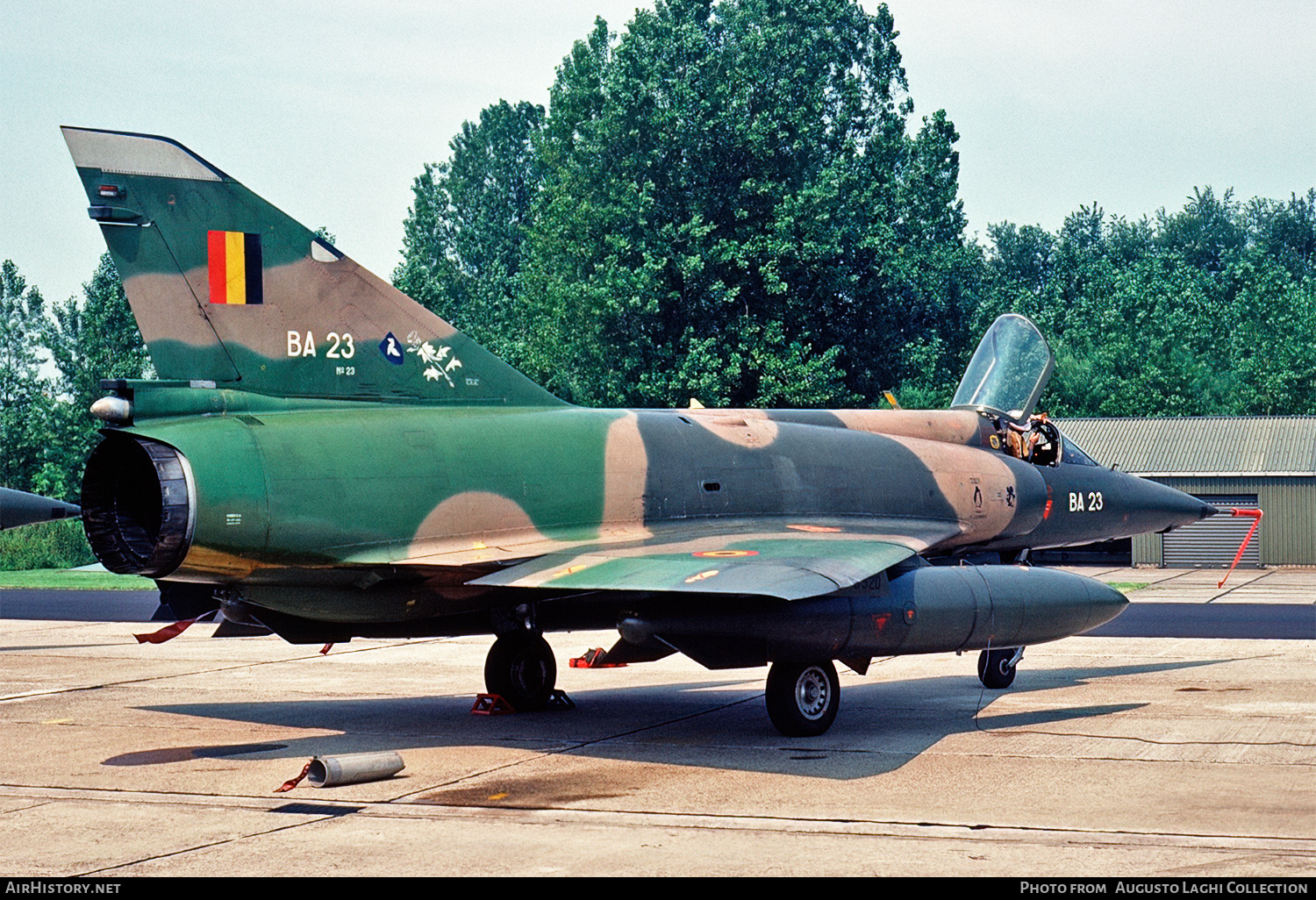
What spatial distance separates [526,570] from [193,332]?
10.8 feet

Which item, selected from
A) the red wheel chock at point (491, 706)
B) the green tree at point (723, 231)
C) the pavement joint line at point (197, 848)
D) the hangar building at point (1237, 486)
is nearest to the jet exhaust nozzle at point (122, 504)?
the pavement joint line at point (197, 848)

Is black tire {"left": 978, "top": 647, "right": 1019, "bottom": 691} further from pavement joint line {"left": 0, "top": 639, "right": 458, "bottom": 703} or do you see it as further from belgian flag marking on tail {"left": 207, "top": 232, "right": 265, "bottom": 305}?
belgian flag marking on tail {"left": 207, "top": 232, "right": 265, "bottom": 305}

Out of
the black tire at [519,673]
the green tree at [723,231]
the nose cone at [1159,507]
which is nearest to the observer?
the black tire at [519,673]

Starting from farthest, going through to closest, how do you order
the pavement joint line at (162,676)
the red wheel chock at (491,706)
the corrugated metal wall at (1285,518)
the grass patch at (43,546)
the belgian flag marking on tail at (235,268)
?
1. the grass patch at (43,546)
2. the corrugated metal wall at (1285,518)
3. the pavement joint line at (162,676)
4. the red wheel chock at (491,706)
5. the belgian flag marking on tail at (235,268)

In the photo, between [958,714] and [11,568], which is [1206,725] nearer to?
[958,714]

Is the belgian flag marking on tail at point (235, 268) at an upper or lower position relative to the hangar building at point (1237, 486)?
upper

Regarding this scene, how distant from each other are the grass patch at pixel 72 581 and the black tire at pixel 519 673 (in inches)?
844

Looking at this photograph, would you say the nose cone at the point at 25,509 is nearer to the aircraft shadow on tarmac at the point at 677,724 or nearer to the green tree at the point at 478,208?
the aircraft shadow on tarmac at the point at 677,724

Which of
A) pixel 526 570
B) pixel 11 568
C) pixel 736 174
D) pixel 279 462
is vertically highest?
pixel 736 174

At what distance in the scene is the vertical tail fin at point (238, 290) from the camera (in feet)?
37.7

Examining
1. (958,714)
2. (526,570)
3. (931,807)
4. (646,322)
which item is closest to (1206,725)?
(958,714)

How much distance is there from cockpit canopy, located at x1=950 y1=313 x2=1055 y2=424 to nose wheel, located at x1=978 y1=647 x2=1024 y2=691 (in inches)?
113
